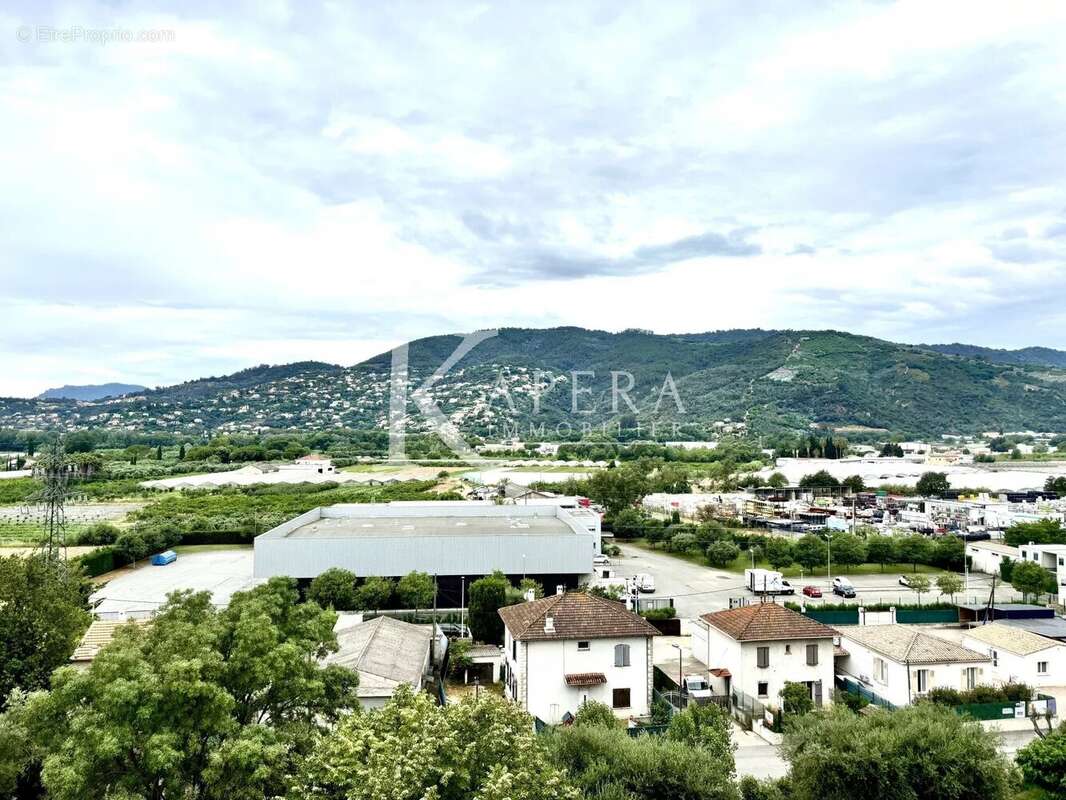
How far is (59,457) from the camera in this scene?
26234 millimetres

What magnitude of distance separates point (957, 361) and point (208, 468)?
173 m

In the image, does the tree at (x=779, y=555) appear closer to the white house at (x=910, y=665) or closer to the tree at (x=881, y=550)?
the tree at (x=881, y=550)

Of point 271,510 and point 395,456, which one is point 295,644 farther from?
point 395,456

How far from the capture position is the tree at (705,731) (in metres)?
13.6

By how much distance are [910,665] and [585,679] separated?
28.8 ft

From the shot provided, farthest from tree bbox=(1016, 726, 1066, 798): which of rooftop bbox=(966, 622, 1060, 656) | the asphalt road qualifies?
the asphalt road

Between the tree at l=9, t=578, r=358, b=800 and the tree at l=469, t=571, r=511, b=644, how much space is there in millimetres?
14650

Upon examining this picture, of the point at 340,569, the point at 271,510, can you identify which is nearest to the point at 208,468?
the point at 271,510

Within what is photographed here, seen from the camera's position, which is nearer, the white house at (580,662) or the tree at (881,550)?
the white house at (580,662)

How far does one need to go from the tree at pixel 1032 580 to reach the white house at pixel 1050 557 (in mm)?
445

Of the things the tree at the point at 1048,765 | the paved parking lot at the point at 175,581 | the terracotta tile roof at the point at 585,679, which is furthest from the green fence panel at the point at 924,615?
the paved parking lot at the point at 175,581

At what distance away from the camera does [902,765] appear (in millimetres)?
12312

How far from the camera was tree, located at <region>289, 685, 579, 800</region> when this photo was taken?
8.34 meters

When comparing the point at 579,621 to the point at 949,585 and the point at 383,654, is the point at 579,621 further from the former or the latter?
the point at 949,585
